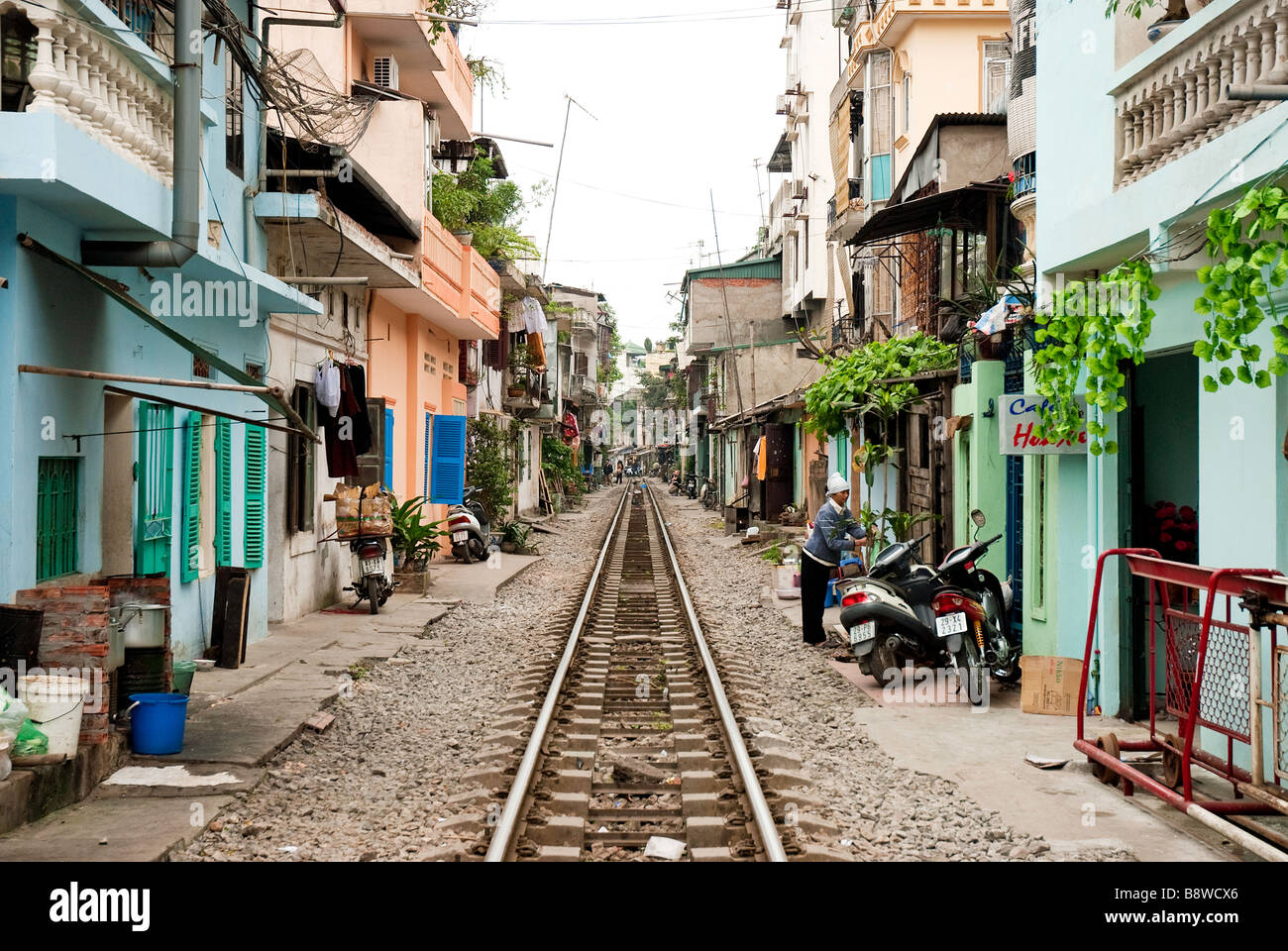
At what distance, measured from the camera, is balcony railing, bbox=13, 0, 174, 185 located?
710 cm

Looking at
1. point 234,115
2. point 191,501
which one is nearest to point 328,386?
point 234,115

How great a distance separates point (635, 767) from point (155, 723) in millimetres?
3099

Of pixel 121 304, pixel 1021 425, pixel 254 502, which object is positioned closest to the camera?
pixel 121 304

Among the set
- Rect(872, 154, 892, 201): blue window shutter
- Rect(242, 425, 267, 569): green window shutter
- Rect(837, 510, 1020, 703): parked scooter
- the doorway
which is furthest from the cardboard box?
Rect(872, 154, 892, 201): blue window shutter

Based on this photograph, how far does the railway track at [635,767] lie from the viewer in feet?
19.7

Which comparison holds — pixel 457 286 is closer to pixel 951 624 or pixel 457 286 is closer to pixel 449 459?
pixel 449 459

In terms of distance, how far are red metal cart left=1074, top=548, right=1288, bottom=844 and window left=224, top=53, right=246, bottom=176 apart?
9318mm

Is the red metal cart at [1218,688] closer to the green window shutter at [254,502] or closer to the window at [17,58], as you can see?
the window at [17,58]

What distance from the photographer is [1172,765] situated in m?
6.83

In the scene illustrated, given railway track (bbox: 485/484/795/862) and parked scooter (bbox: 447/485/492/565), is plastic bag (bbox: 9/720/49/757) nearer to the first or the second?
railway track (bbox: 485/484/795/862)

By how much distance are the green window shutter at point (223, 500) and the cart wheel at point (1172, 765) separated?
29.1ft

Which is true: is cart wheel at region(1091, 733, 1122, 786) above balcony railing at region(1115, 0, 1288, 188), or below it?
below

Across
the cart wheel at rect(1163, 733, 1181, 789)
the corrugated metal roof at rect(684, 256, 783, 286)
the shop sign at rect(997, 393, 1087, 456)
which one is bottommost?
the cart wheel at rect(1163, 733, 1181, 789)
